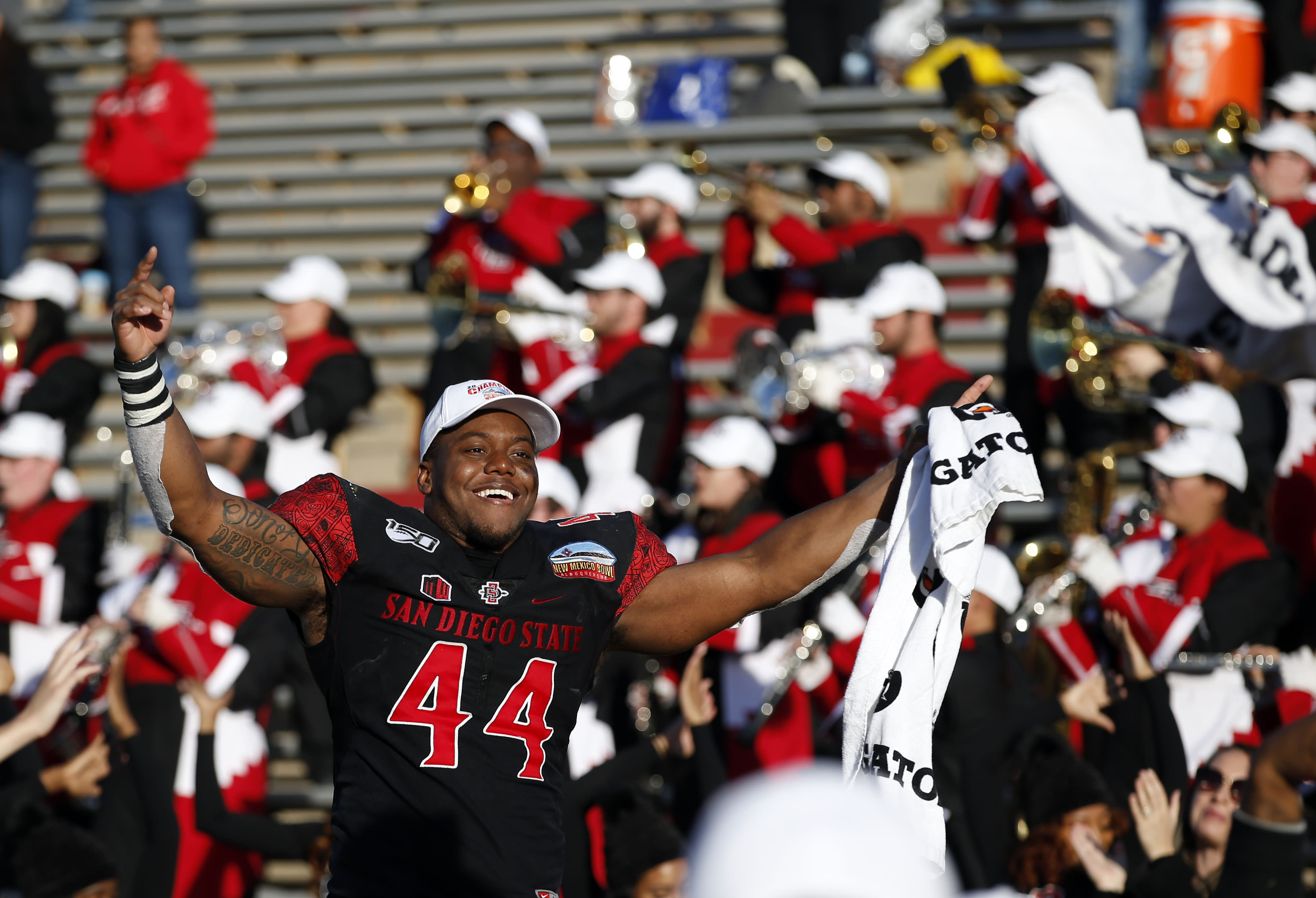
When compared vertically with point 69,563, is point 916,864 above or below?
above

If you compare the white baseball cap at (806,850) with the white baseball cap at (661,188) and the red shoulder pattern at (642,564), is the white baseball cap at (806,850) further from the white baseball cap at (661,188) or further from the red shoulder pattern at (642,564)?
the white baseball cap at (661,188)

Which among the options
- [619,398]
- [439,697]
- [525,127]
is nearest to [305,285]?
[525,127]

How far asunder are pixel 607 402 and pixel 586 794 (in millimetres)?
2169

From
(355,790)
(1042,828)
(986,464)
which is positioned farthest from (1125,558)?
(355,790)

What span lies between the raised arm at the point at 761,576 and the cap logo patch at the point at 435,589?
451 millimetres

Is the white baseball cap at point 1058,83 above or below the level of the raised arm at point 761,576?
above

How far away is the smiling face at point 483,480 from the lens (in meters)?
3.86

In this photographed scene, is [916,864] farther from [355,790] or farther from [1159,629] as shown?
[1159,629]

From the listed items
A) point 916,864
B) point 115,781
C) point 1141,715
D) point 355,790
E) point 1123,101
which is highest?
point 1123,101

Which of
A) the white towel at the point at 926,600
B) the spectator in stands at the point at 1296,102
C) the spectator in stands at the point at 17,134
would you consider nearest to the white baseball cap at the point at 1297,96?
the spectator in stands at the point at 1296,102

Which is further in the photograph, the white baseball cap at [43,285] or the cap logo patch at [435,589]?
the white baseball cap at [43,285]

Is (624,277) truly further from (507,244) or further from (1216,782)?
(1216,782)

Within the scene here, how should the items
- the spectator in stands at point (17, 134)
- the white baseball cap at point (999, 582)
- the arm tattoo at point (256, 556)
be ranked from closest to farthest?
1. the arm tattoo at point (256, 556)
2. the white baseball cap at point (999, 582)
3. the spectator in stands at point (17, 134)

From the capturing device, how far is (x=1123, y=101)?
10.8 m
